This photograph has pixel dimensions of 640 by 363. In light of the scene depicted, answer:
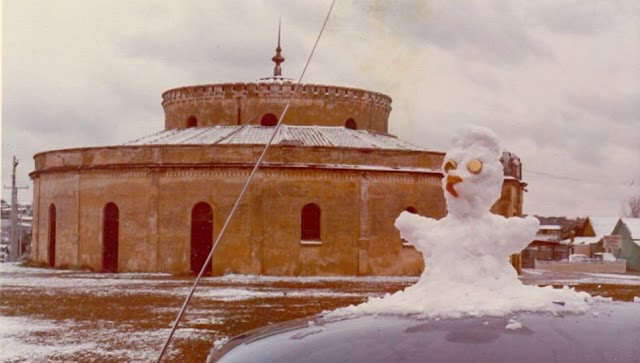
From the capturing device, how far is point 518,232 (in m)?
3.36

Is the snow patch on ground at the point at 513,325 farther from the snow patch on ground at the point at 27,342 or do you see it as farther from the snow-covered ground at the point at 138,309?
the snow patch on ground at the point at 27,342

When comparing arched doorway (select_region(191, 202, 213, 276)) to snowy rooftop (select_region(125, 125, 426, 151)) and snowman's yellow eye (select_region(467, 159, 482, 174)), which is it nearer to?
snowy rooftop (select_region(125, 125, 426, 151))

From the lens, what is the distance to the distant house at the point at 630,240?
202 feet

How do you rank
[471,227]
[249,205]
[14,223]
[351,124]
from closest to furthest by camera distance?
[471,227] → [249,205] → [351,124] → [14,223]

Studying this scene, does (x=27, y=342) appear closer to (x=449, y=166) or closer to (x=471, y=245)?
(x=449, y=166)

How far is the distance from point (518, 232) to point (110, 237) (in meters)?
34.6

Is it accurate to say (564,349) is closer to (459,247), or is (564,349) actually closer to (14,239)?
(459,247)

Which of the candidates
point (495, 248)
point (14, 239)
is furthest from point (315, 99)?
point (495, 248)

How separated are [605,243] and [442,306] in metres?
64.8

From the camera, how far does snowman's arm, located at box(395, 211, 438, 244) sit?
3.44 metres

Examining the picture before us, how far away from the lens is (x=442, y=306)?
9.15 ft

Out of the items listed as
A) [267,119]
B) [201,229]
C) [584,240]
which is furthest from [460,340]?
[584,240]

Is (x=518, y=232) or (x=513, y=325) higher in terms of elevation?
(x=518, y=232)

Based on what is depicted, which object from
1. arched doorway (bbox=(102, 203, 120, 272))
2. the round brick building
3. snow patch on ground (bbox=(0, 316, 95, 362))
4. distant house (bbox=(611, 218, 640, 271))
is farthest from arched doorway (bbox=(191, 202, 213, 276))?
distant house (bbox=(611, 218, 640, 271))
